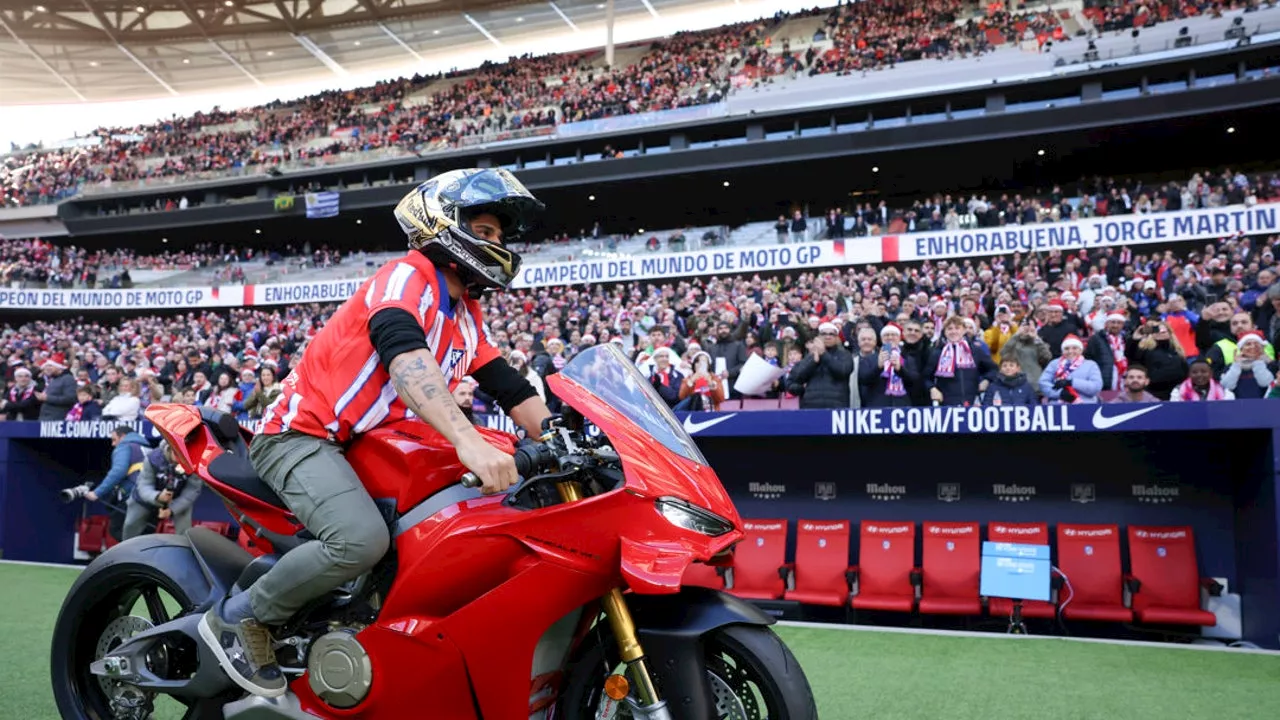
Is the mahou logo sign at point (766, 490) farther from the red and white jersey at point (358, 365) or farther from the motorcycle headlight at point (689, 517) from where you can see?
the motorcycle headlight at point (689, 517)

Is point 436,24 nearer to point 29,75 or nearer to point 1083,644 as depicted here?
point 29,75

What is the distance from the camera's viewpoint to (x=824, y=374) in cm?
929

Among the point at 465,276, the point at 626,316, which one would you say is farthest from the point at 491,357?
the point at 626,316

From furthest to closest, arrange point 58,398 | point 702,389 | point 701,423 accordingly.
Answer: point 58,398 → point 702,389 → point 701,423

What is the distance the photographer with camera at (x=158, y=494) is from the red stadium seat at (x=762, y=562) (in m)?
5.76

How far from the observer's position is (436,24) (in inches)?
2112

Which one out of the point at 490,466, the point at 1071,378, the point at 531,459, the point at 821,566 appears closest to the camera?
the point at 490,466

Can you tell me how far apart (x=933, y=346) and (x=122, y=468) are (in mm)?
8851

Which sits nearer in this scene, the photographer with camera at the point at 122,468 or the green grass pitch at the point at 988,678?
the green grass pitch at the point at 988,678

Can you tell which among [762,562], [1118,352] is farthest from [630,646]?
[1118,352]

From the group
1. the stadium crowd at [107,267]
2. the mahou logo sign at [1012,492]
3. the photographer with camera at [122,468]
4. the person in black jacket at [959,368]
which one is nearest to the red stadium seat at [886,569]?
the mahou logo sign at [1012,492]

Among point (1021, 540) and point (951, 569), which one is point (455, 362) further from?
point (1021, 540)

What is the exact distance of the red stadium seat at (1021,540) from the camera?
26.5 feet

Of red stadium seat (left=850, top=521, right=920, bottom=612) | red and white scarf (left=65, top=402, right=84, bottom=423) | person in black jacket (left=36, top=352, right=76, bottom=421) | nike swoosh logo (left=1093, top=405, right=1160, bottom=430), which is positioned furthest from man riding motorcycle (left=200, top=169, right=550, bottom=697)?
person in black jacket (left=36, top=352, right=76, bottom=421)
